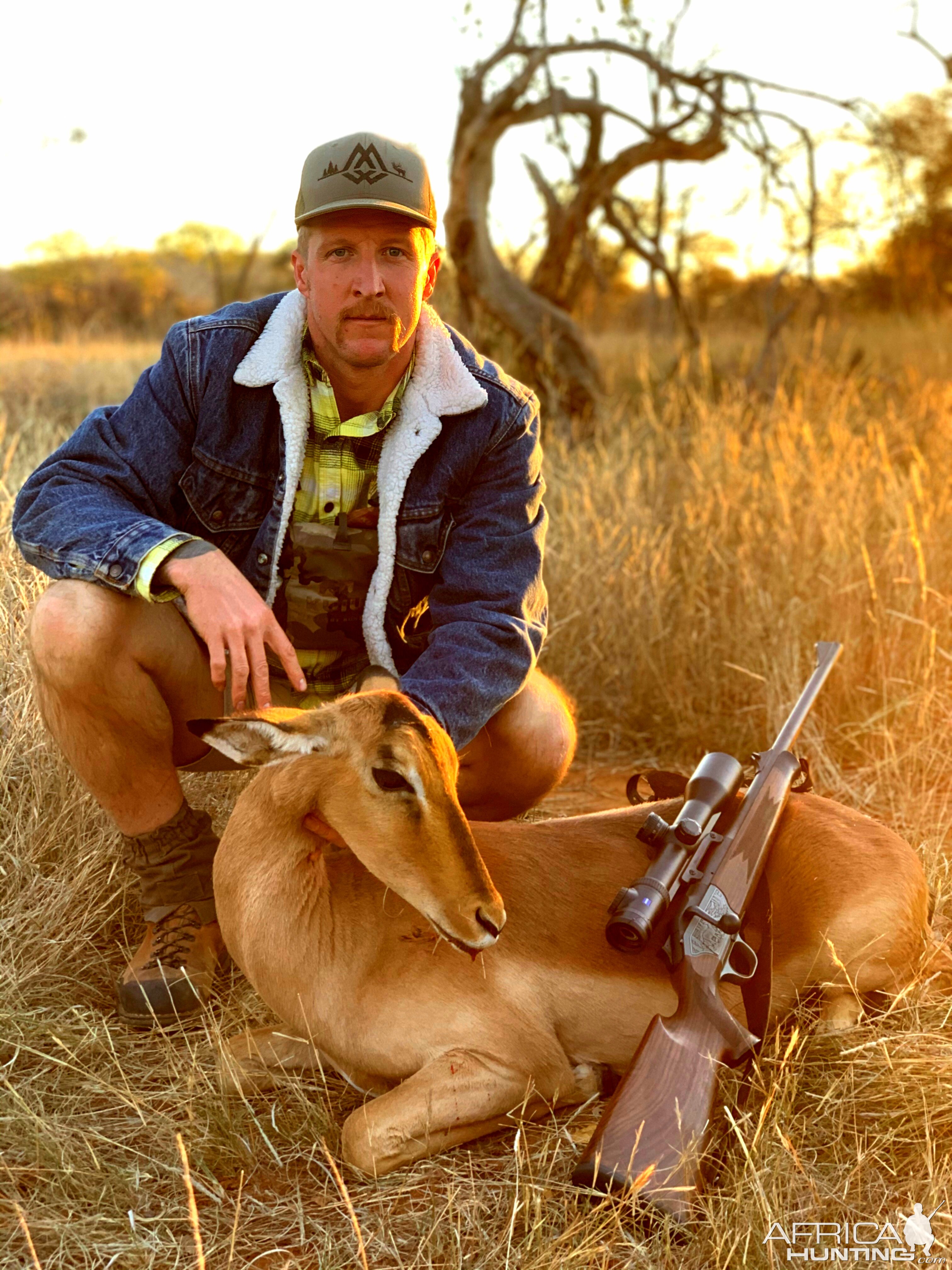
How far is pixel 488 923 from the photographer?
268 centimetres

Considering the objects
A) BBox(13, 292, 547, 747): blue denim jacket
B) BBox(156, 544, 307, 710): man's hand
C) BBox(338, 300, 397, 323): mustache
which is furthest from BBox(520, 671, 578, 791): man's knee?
BBox(338, 300, 397, 323): mustache

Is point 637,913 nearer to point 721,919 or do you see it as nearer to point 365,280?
point 721,919

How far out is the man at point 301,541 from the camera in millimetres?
3480

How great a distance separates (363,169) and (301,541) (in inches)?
44.4

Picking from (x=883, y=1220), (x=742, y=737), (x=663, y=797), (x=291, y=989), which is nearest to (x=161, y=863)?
(x=291, y=989)

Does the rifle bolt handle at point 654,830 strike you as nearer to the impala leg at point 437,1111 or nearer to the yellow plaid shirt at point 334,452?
the impala leg at point 437,1111

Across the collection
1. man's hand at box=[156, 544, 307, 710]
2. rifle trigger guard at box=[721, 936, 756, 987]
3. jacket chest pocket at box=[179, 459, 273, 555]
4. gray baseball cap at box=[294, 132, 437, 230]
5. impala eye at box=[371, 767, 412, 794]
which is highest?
gray baseball cap at box=[294, 132, 437, 230]

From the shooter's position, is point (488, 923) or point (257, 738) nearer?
point (488, 923)

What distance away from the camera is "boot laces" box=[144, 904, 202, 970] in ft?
11.7

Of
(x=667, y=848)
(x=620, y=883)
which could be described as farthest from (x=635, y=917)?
(x=620, y=883)

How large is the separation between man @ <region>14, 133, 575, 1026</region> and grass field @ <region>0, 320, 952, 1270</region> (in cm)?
35

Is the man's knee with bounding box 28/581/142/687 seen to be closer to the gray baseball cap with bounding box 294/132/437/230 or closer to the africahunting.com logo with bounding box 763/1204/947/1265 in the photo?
the gray baseball cap with bounding box 294/132/437/230

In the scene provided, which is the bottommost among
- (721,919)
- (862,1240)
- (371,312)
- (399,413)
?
(862,1240)

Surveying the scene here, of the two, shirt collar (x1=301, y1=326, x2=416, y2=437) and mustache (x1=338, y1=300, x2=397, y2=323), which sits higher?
mustache (x1=338, y1=300, x2=397, y2=323)
